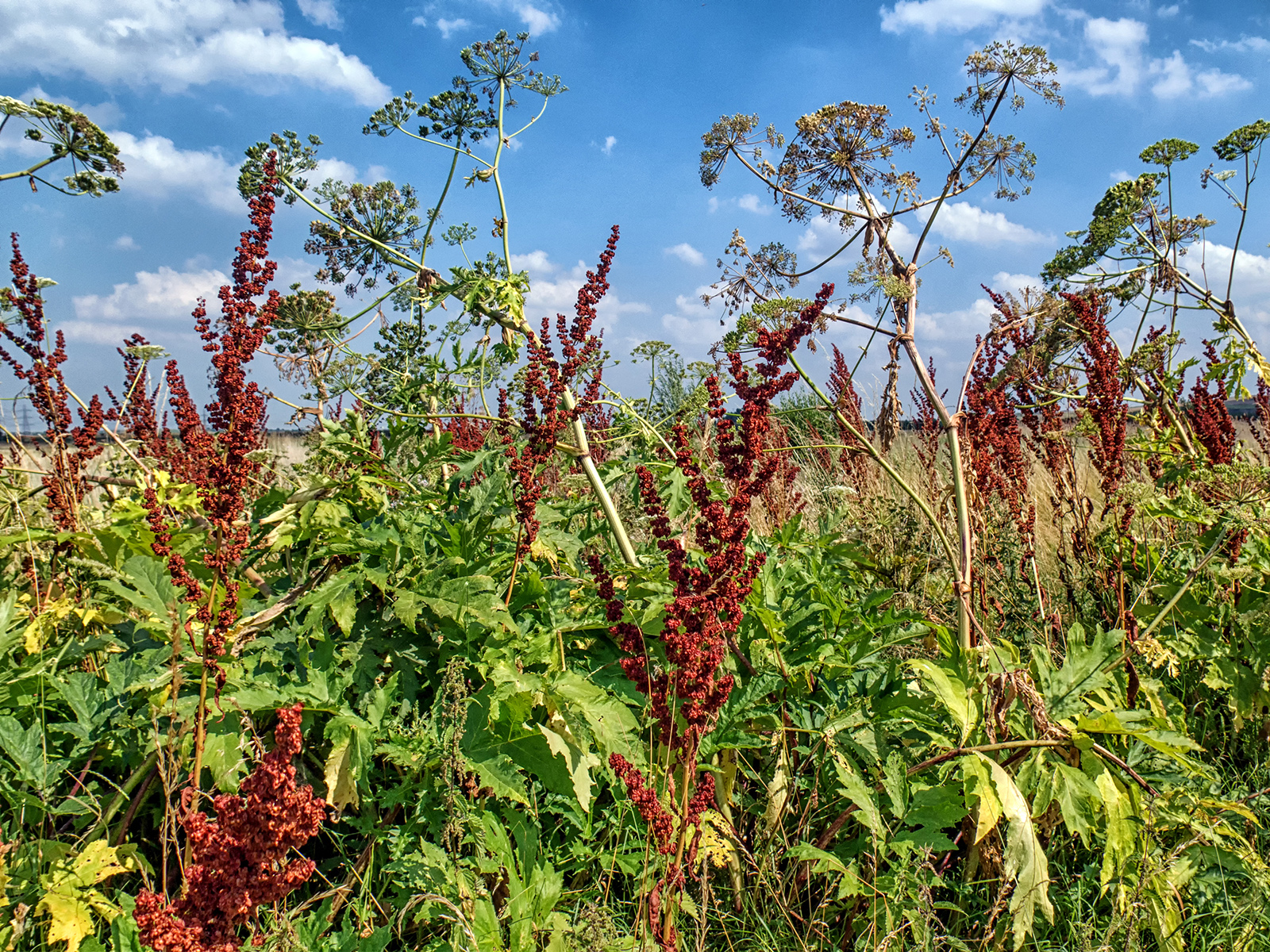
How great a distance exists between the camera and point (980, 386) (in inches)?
153

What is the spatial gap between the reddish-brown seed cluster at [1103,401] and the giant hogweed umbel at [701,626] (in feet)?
6.09

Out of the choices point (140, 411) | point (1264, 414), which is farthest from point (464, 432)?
point (1264, 414)

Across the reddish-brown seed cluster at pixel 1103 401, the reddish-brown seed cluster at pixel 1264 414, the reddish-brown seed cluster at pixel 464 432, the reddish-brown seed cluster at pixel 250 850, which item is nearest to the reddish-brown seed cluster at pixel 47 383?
the reddish-brown seed cluster at pixel 464 432

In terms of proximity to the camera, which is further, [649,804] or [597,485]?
[597,485]

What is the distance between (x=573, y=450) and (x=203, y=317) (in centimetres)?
132

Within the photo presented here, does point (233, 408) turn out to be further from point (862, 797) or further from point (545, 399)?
point (862, 797)

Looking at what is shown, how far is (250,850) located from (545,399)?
5.35ft

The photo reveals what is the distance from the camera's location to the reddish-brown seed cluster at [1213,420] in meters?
3.66

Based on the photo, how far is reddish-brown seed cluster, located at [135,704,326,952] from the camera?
1.16 metres

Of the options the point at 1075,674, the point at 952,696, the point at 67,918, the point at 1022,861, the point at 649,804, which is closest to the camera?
the point at 649,804

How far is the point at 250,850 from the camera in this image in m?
1.17

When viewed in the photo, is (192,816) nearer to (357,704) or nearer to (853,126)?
(357,704)

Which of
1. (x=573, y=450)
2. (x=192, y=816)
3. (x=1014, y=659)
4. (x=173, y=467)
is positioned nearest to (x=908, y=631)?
(x=1014, y=659)

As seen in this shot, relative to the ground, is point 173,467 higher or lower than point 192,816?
higher
